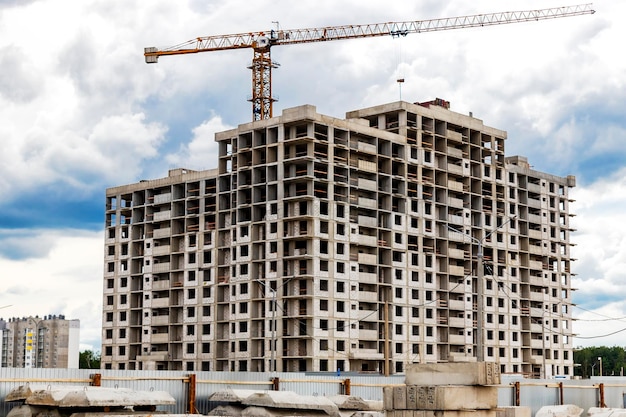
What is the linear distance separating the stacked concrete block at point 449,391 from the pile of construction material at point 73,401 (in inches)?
340

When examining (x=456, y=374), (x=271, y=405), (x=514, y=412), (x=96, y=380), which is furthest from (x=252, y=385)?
(x=456, y=374)

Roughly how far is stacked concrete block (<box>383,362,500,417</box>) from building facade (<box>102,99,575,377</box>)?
63333 mm

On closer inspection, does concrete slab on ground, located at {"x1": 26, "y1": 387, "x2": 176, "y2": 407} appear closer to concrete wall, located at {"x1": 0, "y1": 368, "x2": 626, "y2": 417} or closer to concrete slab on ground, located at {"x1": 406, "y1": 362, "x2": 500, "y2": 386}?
concrete wall, located at {"x1": 0, "y1": 368, "x2": 626, "y2": 417}

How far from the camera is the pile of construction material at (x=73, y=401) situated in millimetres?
33812

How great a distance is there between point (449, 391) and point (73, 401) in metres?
12.3

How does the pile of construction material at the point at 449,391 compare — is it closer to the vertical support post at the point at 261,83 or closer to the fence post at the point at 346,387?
the fence post at the point at 346,387

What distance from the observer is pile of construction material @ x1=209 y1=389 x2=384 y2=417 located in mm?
40906

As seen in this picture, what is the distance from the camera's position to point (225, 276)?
111 m

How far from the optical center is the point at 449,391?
100ft

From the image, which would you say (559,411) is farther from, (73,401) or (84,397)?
(73,401)

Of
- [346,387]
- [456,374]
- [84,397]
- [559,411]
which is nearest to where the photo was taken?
[456,374]

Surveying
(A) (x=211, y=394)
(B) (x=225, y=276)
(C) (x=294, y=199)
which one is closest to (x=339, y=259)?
(C) (x=294, y=199)

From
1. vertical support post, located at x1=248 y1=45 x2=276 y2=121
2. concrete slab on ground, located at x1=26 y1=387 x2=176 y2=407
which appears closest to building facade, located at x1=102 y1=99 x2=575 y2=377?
vertical support post, located at x1=248 y1=45 x2=276 y2=121

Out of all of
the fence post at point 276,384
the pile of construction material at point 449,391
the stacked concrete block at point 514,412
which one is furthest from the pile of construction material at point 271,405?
the pile of construction material at point 449,391
